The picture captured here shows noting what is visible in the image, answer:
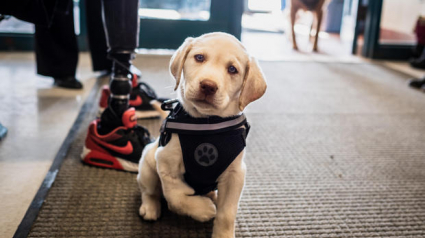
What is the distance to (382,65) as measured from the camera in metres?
3.82

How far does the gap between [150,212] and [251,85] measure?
47 cm

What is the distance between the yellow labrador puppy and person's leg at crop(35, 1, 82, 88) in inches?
64.8

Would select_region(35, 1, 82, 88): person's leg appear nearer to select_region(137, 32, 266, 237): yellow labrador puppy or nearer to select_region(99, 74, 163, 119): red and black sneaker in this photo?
select_region(99, 74, 163, 119): red and black sneaker

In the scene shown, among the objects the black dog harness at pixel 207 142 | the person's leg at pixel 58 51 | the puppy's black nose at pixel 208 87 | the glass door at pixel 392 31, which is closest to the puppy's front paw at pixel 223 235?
the black dog harness at pixel 207 142

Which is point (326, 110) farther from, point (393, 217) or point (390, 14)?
point (390, 14)

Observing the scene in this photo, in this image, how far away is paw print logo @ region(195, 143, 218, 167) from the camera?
1007 mm

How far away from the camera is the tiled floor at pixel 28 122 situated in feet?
4.04

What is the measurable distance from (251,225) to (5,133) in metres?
1.17

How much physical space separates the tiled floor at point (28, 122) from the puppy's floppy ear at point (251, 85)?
714mm

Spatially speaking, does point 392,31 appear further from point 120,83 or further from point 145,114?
point 120,83

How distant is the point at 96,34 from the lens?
2607 millimetres

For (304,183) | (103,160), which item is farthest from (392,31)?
(103,160)

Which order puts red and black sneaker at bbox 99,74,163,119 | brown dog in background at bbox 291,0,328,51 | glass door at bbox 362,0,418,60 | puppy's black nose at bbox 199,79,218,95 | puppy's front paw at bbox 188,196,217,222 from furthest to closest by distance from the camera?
brown dog in background at bbox 291,0,328,51
glass door at bbox 362,0,418,60
red and black sneaker at bbox 99,74,163,119
puppy's front paw at bbox 188,196,217,222
puppy's black nose at bbox 199,79,218,95

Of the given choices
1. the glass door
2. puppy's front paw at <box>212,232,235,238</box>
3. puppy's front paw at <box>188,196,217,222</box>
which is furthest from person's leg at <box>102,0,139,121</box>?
the glass door
